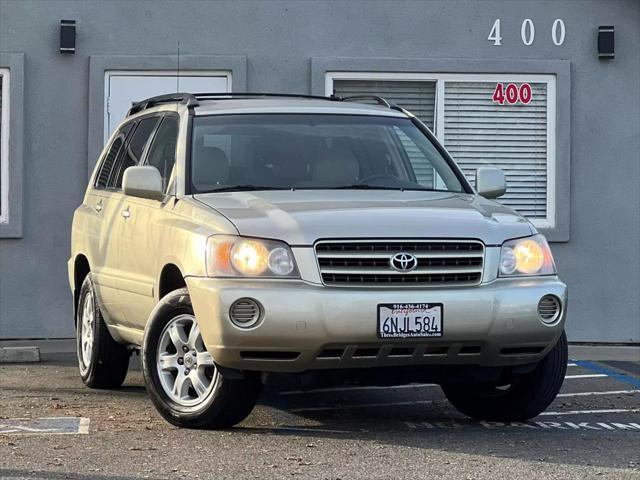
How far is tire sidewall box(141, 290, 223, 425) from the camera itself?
725cm

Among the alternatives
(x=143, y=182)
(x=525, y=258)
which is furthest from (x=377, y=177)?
(x=143, y=182)

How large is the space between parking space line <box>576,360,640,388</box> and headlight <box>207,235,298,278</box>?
3900 millimetres

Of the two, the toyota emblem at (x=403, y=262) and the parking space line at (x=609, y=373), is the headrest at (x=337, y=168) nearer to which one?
the toyota emblem at (x=403, y=262)

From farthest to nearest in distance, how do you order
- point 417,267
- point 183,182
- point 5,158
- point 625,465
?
1. point 5,158
2. point 183,182
3. point 417,267
4. point 625,465

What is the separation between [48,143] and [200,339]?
246 inches

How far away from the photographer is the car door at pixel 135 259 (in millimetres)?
8062

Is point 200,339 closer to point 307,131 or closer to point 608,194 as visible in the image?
point 307,131

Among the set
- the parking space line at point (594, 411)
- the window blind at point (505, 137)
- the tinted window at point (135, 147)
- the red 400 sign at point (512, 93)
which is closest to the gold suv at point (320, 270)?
the tinted window at point (135, 147)

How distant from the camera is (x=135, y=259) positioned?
8281mm

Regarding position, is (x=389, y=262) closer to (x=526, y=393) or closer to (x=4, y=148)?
(x=526, y=393)

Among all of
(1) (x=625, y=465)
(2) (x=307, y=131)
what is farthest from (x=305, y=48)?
(1) (x=625, y=465)

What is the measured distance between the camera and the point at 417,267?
23.0 feet

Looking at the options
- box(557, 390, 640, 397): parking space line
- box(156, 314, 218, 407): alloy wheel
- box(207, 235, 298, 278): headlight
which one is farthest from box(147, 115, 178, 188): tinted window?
box(557, 390, 640, 397): parking space line

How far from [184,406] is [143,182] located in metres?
1.39
